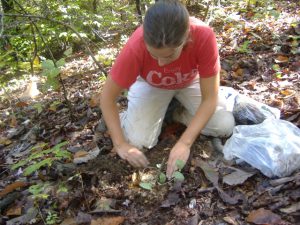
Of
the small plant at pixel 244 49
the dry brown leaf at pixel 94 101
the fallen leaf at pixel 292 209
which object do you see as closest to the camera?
the fallen leaf at pixel 292 209

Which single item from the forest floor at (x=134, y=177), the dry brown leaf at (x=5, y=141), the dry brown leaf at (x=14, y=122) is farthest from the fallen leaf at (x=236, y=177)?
the dry brown leaf at (x=14, y=122)

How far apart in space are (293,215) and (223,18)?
15.8ft

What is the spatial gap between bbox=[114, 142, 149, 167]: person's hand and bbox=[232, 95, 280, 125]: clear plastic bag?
1.08 m

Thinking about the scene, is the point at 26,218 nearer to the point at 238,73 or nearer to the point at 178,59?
the point at 178,59

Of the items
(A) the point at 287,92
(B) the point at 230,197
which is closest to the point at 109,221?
(B) the point at 230,197

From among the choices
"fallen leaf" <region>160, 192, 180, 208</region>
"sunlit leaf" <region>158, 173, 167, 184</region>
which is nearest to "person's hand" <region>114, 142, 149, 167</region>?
"sunlit leaf" <region>158, 173, 167, 184</region>

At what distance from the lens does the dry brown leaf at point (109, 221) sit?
90.9 inches

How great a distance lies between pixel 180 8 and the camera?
2107 mm

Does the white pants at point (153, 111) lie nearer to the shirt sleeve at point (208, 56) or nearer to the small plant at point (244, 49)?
the shirt sleeve at point (208, 56)

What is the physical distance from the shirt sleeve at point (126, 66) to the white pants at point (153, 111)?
0.61 metres

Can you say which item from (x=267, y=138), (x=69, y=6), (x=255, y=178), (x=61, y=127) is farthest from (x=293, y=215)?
(x=69, y=6)

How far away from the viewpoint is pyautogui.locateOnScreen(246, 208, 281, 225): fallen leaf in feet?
6.86

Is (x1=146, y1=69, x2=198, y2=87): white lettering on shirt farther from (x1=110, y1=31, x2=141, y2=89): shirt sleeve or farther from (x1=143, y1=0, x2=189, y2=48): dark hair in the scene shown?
(x1=143, y1=0, x2=189, y2=48): dark hair

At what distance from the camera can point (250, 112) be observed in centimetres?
313
